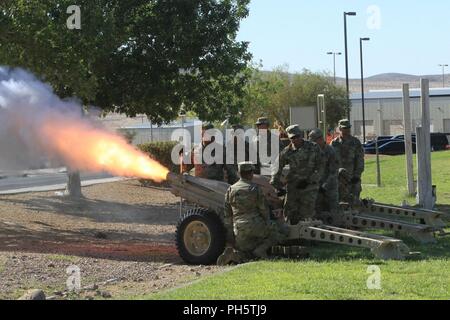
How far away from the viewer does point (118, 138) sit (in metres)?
14.7

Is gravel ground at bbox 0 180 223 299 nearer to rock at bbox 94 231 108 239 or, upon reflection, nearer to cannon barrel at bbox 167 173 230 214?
rock at bbox 94 231 108 239

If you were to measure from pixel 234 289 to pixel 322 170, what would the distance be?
4721 mm

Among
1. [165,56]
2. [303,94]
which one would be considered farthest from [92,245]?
[303,94]

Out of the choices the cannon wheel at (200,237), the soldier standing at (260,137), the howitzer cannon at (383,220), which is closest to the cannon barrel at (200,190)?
the cannon wheel at (200,237)

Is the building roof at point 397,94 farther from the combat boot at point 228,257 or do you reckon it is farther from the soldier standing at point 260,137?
the combat boot at point 228,257

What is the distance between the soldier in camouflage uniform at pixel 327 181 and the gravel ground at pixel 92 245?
2.78m

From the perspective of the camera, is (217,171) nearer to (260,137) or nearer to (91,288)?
(260,137)

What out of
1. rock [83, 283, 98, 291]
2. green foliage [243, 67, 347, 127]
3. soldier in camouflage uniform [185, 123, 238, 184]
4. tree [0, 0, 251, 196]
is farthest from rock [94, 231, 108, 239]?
green foliage [243, 67, 347, 127]

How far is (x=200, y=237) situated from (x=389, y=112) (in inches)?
3374

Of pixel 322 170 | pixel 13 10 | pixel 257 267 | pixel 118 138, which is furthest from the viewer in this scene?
pixel 13 10

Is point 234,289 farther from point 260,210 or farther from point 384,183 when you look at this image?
point 384,183

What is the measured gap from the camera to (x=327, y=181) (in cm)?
1448

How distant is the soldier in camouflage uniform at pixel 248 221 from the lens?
12.0m
